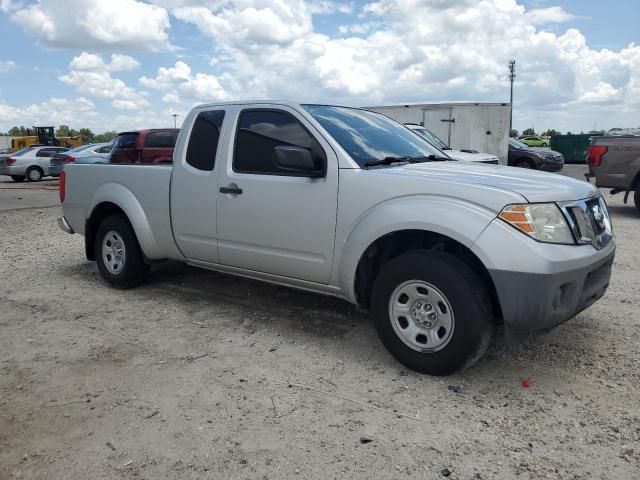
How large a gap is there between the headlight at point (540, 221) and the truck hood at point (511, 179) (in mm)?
60

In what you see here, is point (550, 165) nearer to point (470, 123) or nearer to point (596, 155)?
point (470, 123)

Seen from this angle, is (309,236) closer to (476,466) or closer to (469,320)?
(469,320)

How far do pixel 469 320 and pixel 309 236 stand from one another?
1.34 m

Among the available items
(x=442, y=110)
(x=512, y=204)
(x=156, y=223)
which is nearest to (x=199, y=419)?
(x=512, y=204)

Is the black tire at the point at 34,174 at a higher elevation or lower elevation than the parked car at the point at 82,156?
lower

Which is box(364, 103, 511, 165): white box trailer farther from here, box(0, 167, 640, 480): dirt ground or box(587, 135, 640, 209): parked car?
box(0, 167, 640, 480): dirt ground

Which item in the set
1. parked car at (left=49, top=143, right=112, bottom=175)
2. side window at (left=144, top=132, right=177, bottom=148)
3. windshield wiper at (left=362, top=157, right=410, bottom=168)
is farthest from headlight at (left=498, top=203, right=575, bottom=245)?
parked car at (left=49, top=143, right=112, bottom=175)

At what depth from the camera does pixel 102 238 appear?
230 inches

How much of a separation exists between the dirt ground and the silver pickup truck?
0.42 m

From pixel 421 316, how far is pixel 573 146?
3409 cm

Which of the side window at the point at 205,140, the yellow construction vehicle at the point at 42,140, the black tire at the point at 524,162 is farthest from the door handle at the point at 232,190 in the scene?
the yellow construction vehicle at the point at 42,140

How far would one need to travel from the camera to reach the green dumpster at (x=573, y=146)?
33.3m

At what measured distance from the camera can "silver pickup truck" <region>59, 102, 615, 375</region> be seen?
10.7 ft

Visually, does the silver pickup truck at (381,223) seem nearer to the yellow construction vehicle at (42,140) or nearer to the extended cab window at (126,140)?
the extended cab window at (126,140)
